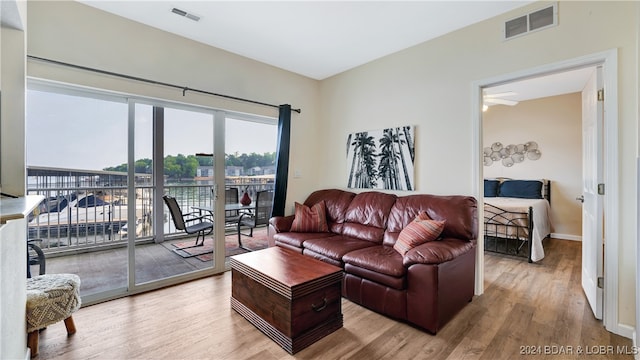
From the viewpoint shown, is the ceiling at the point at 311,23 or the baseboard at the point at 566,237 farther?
the baseboard at the point at 566,237

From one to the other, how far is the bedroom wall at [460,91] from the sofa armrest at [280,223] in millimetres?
1039

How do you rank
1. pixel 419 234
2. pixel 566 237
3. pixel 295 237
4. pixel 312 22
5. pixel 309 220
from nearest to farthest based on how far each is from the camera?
1. pixel 419 234
2. pixel 312 22
3. pixel 295 237
4. pixel 309 220
5. pixel 566 237

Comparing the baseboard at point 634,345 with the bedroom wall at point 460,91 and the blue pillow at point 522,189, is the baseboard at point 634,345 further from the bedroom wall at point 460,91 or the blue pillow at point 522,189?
the blue pillow at point 522,189

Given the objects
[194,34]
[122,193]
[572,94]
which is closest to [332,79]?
[194,34]

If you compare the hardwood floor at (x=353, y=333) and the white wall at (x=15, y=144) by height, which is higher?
the white wall at (x=15, y=144)

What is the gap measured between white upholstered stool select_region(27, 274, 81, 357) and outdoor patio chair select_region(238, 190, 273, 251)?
2128 millimetres

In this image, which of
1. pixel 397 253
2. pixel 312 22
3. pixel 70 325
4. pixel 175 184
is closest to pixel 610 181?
pixel 397 253

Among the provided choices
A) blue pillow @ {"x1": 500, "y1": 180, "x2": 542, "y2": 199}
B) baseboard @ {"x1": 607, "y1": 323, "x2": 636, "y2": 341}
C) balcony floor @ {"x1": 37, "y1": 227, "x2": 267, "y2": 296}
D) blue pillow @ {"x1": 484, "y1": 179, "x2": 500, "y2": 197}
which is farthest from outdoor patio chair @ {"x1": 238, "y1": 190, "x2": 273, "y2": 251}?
blue pillow @ {"x1": 500, "y1": 180, "x2": 542, "y2": 199}

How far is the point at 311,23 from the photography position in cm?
284

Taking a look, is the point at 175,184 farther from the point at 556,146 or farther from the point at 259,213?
the point at 556,146

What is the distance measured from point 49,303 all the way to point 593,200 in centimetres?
434

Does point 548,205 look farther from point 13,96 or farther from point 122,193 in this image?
point 13,96

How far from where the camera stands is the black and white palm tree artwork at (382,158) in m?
3.36

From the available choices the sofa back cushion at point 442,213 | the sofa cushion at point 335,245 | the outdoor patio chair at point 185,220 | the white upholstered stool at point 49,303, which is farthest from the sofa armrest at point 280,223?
the white upholstered stool at point 49,303
